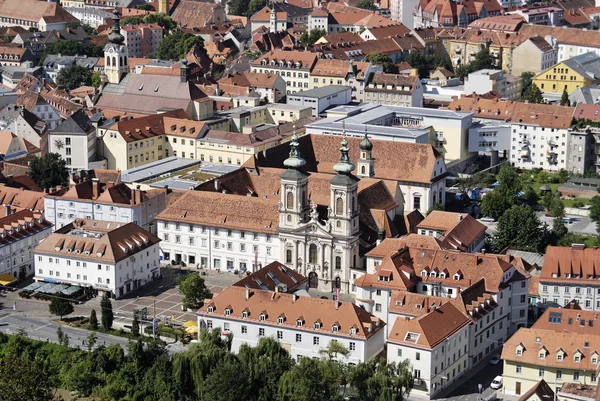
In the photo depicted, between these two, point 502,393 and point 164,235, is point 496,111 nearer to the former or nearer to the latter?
point 164,235

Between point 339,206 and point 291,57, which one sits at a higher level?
point 291,57

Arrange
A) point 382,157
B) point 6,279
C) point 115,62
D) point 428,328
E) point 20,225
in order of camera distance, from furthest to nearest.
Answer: point 115,62
point 382,157
point 20,225
point 6,279
point 428,328

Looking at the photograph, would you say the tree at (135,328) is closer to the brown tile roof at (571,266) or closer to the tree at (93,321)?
the tree at (93,321)

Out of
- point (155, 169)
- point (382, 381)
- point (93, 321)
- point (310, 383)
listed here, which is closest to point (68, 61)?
point (155, 169)

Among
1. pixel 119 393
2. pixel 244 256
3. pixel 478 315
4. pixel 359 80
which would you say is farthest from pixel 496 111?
pixel 119 393

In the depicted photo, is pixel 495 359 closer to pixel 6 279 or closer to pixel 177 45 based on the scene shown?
pixel 6 279
